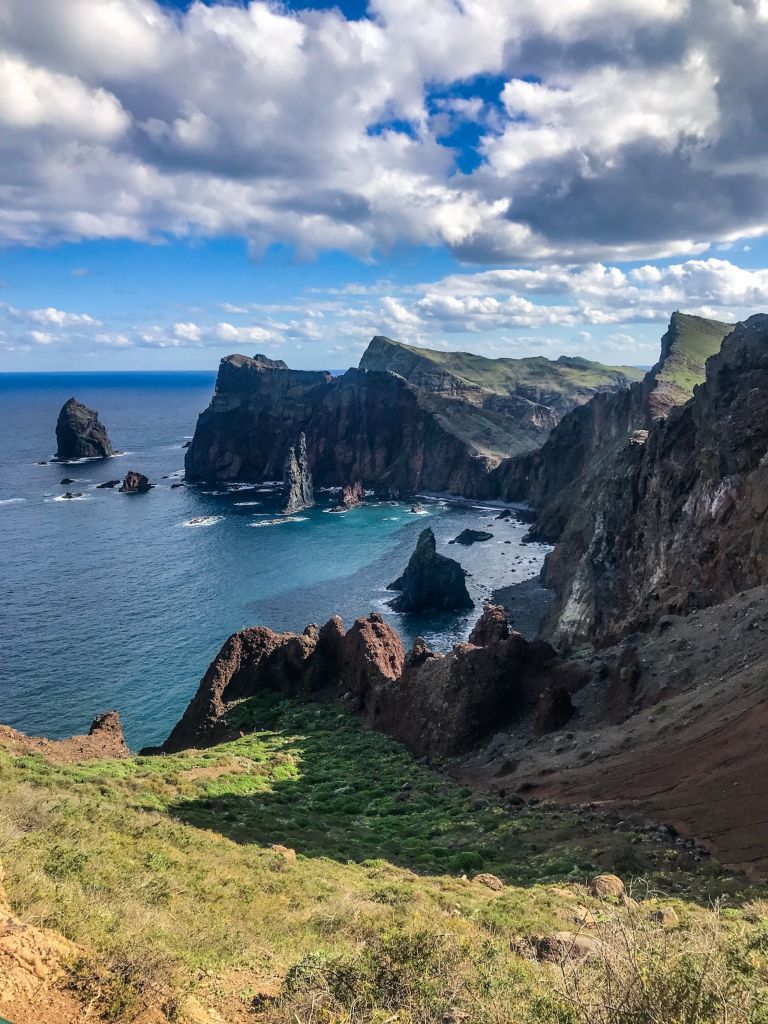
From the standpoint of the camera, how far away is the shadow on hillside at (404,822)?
22.9m

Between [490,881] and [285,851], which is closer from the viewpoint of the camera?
[490,881]

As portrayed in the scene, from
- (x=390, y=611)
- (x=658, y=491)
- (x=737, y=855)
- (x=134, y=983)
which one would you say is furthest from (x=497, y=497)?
(x=134, y=983)

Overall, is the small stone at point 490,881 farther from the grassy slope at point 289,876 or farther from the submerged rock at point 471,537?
the submerged rock at point 471,537

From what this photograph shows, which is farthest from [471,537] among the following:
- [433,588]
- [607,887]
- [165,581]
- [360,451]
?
[607,887]

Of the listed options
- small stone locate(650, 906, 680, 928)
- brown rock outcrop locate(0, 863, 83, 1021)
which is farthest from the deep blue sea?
brown rock outcrop locate(0, 863, 83, 1021)

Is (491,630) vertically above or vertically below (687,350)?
below

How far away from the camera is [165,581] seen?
101m

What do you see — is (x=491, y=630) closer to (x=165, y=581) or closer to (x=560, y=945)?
(x=560, y=945)

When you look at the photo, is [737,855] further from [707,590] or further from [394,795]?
[707,590]

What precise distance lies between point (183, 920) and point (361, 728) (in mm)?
36160

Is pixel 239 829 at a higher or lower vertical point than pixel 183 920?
lower

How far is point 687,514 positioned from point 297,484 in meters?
116

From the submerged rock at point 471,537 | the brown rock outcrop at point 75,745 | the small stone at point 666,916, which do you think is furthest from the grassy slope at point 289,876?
the submerged rock at point 471,537

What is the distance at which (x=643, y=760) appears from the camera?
29.9 metres
